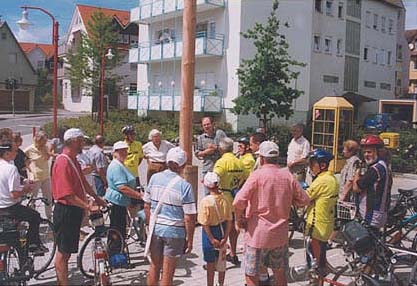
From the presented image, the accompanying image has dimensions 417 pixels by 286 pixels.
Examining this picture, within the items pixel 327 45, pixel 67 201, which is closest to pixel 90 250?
pixel 67 201

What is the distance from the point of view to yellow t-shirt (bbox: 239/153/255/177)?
794 centimetres

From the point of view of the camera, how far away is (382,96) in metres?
47.8

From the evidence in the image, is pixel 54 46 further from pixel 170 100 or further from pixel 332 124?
pixel 170 100

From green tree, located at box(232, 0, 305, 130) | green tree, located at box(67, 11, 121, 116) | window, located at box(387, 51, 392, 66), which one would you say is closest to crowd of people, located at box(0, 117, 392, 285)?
green tree, located at box(232, 0, 305, 130)

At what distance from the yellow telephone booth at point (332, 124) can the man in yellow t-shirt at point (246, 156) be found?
1227 cm

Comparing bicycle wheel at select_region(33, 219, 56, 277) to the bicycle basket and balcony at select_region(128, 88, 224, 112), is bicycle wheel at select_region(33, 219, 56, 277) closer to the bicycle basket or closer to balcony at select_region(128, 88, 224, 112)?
the bicycle basket

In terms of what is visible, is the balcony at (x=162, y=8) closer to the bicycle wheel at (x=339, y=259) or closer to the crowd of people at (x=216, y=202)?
the crowd of people at (x=216, y=202)

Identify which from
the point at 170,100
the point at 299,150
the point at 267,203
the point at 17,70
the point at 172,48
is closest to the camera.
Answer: the point at 267,203

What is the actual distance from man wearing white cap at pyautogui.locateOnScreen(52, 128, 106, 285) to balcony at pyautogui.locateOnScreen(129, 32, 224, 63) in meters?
23.9

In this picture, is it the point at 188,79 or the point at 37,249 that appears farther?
the point at 188,79

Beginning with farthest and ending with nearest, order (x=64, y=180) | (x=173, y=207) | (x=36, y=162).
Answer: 1. (x=36, y=162)
2. (x=64, y=180)
3. (x=173, y=207)

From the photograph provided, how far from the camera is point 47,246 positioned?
7.46 meters

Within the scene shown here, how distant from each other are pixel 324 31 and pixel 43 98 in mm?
38688

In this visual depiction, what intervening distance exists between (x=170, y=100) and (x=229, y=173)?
29.2 meters
